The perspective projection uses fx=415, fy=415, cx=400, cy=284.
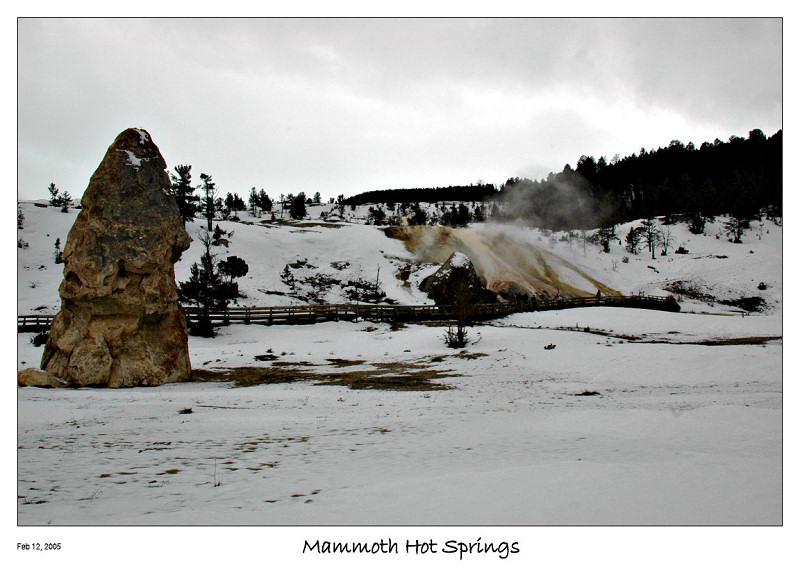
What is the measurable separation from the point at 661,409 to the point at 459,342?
38.9 feet

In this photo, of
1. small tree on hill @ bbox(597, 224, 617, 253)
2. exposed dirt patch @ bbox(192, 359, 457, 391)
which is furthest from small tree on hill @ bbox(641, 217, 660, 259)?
exposed dirt patch @ bbox(192, 359, 457, 391)

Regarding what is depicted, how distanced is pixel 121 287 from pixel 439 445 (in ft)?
32.4

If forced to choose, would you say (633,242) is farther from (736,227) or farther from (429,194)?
(429,194)

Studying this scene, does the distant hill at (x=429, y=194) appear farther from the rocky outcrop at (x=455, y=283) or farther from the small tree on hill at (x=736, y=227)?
the rocky outcrop at (x=455, y=283)

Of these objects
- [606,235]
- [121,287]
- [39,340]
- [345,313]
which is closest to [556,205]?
[606,235]

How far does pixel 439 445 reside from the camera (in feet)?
17.1

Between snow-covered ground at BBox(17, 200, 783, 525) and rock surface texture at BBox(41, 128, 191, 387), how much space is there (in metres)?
0.98

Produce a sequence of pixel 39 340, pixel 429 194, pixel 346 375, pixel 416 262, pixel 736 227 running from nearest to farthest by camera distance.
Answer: pixel 346 375 < pixel 39 340 < pixel 416 262 < pixel 736 227 < pixel 429 194

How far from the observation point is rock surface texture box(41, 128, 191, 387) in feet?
34.9

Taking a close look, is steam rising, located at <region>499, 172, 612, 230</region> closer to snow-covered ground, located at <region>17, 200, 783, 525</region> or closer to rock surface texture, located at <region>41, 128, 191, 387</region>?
snow-covered ground, located at <region>17, 200, 783, 525</region>

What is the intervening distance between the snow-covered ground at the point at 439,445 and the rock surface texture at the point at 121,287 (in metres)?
0.98

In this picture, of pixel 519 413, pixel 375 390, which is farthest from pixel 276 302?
pixel 519 413

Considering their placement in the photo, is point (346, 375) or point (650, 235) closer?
point (346, 375)

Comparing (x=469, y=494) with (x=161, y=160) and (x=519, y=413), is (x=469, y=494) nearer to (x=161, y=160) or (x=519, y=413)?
(x=519, y=413)
